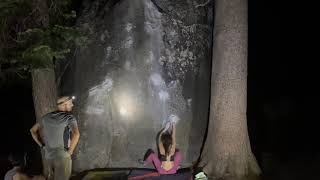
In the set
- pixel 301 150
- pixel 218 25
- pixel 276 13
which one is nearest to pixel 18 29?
pixel 218 25

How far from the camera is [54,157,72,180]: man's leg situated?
Result: 8086 mm

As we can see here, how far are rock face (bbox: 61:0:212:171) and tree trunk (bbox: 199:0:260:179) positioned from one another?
2.75 ft

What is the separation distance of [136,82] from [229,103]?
7.31 feet

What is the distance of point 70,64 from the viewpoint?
39.8ft

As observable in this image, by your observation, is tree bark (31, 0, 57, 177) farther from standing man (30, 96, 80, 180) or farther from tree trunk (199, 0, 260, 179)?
tree trunk (199, 0, 260, 179)

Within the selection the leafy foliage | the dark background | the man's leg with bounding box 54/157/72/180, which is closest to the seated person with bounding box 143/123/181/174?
the man's leg with bounding box 54/157/72/180

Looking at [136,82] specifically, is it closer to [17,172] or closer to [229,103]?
[229,103]

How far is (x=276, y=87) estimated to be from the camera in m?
21.5

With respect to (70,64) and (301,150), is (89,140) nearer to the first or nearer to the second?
(70,64)

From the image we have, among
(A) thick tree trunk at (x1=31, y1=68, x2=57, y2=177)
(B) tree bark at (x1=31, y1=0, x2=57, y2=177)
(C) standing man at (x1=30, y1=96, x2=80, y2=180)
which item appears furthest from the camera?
(A) thick tree trunk at (x1=31, y1=68, x2=57, y2=177)

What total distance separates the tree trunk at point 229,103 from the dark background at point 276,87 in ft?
16.0

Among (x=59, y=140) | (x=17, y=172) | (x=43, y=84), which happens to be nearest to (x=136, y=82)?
(x=43, y=84)

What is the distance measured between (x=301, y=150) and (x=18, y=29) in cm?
847

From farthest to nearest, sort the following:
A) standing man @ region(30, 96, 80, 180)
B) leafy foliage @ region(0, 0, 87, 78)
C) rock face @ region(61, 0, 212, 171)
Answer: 1. rock face @ region(61, 0, 212, 171)
2. leafy foliage @ region(0, 0, 87, 78)
3. standing man @ region(30, 96, 80, 180)
